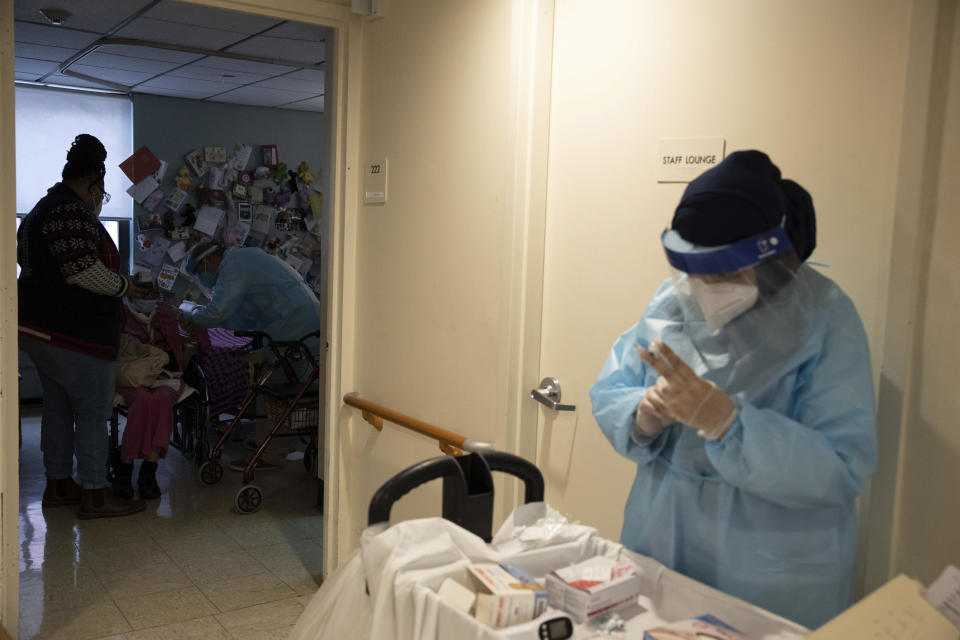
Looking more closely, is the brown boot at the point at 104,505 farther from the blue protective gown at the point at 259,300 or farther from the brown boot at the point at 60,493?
the blue protective gown at the point at 259,300

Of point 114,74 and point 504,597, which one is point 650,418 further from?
point 114,74

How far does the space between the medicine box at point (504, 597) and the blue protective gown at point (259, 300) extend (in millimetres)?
3827

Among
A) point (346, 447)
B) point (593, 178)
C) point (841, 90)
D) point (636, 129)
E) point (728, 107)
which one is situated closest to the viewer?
point (841, 90)

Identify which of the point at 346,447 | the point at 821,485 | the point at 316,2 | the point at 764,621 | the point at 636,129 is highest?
the point at 316,2

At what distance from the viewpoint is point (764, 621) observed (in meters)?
1.19

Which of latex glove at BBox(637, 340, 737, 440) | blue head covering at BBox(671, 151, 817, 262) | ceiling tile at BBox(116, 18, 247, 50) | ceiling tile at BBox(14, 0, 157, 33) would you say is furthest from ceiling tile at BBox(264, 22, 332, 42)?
latex glove at BBox(637, 340, 737, 440)

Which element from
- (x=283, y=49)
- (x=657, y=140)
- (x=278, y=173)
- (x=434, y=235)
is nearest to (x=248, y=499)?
(x=434, y=235)

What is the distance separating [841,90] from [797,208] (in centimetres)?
39

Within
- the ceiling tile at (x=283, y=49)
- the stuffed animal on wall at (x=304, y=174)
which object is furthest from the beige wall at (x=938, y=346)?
the stuffed animal on wall at (x=304, y=174)

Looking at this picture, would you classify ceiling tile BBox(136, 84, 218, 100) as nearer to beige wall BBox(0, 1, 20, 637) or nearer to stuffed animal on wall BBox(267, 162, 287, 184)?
stuffed animal on wall BBox(267, 162, 287, 184)

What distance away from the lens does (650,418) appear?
4.77 feet

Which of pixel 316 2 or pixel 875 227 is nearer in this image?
pixel 875 227

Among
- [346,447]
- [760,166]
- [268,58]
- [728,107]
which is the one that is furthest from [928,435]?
[268,58]

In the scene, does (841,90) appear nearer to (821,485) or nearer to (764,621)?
(821,485)
